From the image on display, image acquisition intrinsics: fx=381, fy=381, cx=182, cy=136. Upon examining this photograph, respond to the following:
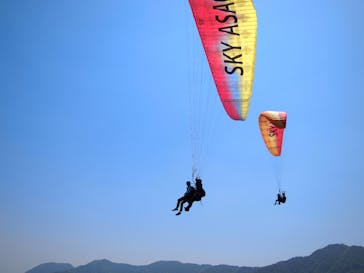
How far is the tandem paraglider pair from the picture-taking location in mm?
16844

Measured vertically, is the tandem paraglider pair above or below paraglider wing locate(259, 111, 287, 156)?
below

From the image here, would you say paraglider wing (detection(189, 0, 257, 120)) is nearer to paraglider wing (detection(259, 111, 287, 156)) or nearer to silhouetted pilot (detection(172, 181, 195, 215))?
silhouetted pilot (detection(172, 181, 195, 215))

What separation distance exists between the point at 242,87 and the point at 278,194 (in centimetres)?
1882

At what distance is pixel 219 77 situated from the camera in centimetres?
1616

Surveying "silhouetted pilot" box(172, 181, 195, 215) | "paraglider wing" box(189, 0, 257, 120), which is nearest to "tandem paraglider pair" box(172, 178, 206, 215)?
"silhouetted pilot" box(172, 181, 195, 215)

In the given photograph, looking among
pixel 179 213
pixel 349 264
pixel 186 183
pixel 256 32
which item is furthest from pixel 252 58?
pixel 349 264

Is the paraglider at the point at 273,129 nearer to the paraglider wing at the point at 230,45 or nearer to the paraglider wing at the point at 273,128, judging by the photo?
the paraglider wing at the point at 273,128

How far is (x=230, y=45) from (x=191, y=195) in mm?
6729

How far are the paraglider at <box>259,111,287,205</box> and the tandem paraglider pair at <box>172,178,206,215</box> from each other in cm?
1301

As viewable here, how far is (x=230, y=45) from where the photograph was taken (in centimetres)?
1584

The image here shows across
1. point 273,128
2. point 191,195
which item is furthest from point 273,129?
point 191,195

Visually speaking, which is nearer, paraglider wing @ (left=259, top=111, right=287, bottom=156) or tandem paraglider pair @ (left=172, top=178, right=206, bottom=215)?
tandem paraglider pair @ (left=172, top=178, right=206, bottom=215)

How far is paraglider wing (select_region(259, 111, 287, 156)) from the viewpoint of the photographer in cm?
2797

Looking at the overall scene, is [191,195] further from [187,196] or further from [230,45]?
[230,45]
